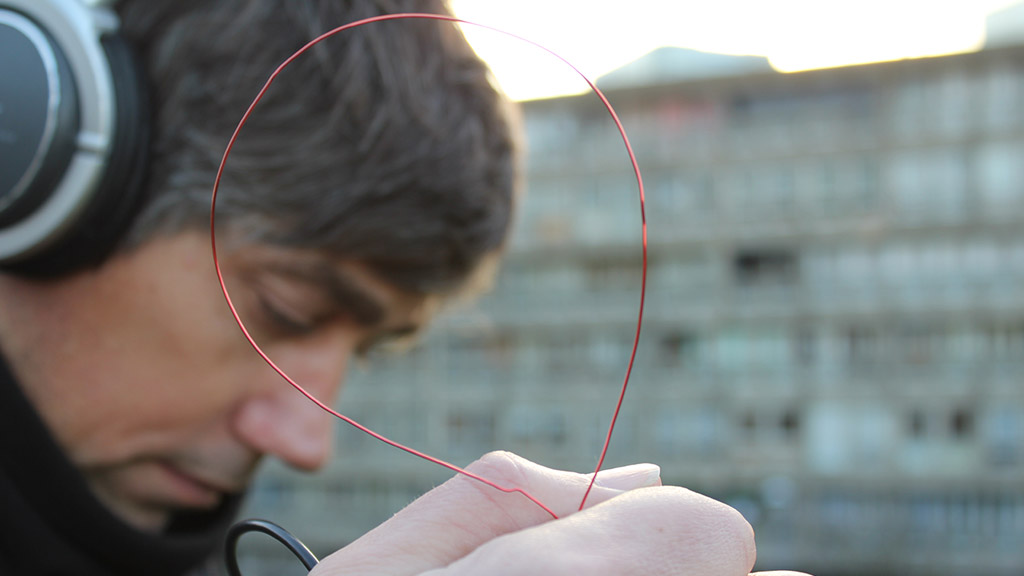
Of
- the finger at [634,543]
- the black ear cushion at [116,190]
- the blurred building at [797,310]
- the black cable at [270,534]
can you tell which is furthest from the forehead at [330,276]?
the blurred building at [797,310]

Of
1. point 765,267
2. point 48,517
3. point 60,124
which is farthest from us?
point 765,267

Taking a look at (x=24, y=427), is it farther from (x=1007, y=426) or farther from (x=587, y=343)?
(x=1007, y=426)

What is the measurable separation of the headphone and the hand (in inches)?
14.6

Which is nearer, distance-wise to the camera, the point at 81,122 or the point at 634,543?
the point at 634,543

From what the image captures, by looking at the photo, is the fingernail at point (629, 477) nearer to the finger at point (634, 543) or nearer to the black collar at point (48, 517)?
the finger at point (634, 543)

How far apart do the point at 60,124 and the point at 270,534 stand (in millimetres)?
337

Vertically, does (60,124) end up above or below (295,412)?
above

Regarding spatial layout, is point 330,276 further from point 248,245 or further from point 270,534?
point 270,534

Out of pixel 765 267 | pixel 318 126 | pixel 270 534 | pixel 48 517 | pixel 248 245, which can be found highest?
pixel 318 126

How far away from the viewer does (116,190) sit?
0.58 m

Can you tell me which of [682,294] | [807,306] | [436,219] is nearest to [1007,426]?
[807,306]

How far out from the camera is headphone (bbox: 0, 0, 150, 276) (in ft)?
1.67

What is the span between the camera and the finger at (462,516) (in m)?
0.30

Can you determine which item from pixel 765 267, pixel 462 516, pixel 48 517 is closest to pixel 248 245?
pixel 48 517
